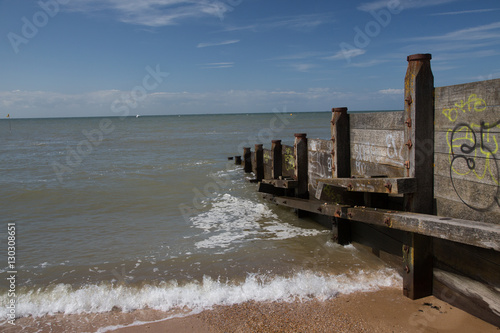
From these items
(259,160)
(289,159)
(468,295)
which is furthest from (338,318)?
(259,160)

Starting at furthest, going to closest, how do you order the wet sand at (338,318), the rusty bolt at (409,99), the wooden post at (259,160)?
the wooden post at (259,160) < the rusty bolt at (409,99) < the wet sand at (338,318)

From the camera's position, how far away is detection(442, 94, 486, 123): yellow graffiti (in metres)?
3.77

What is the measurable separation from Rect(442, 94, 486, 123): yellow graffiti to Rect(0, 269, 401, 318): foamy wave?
2.64 meters

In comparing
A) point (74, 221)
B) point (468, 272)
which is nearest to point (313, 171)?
point (468, 272)

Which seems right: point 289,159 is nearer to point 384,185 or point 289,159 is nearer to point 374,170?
point 374,170

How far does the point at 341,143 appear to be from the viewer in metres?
6.36

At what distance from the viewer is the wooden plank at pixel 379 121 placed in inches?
197

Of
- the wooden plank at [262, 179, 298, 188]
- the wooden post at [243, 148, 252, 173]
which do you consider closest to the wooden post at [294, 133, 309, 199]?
the wooden plank at [262, 179, 298, 188]

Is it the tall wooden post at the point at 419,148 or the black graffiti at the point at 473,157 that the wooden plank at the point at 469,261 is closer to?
the tall wooden post at the point at 419,148

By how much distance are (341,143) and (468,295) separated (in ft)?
9.94

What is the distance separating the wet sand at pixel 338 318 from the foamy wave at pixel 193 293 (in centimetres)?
26

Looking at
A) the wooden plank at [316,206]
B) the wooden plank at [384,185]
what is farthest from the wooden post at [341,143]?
the wooden plank at [384,185]

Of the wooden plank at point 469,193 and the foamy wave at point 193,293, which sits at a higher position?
the wooden plank at point 469,193

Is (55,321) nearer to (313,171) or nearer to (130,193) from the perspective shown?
(313,171)
